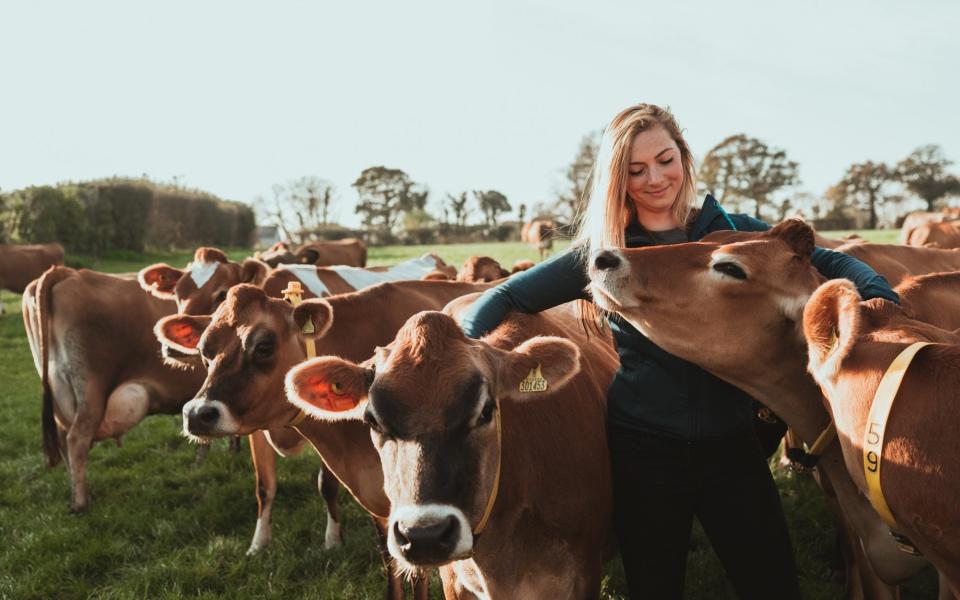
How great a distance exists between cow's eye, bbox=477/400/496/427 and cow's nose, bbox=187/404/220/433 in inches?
77.2

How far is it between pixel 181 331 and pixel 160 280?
2629mm

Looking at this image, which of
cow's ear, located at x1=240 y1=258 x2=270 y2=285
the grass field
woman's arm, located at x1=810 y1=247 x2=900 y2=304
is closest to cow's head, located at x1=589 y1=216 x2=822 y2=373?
woman's arm, located at x1=810 y1=247 x2=900 y2=304

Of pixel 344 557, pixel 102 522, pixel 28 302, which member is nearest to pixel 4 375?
pixel 28 302

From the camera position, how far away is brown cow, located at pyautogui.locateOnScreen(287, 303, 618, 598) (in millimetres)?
2238

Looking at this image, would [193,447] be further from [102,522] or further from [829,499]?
[829,499]

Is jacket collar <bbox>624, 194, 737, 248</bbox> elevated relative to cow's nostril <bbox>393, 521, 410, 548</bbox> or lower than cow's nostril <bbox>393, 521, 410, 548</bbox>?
elevated

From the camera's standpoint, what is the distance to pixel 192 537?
17.5 feet

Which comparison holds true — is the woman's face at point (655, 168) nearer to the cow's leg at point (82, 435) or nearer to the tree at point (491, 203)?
the cow's leg at point (82, 435)

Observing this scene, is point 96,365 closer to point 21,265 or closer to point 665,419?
point 665,419

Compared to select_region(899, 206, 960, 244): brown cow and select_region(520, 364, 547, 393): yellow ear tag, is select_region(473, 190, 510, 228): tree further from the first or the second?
select_region(520, 364, 547, 393): yellow ear tag

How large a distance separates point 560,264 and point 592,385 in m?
0.65

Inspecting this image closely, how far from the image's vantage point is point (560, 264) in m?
3.16

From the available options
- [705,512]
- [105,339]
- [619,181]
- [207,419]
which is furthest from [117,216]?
[705,512]

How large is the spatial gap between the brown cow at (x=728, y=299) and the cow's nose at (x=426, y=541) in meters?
1.07
